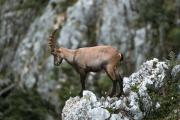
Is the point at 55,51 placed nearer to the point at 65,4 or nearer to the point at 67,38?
the point at 67,38

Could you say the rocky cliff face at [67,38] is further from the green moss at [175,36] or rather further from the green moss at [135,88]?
the green moss at [135,88]

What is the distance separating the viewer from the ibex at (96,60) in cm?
2102

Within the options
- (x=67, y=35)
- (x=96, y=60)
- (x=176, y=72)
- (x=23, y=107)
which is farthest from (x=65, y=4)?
(x=176, y=72)

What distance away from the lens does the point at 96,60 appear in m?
21.4

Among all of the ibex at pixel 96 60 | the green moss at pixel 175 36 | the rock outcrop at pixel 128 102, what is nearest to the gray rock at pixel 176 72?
the rock outcrop at pixel 128 102

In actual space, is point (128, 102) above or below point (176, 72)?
below

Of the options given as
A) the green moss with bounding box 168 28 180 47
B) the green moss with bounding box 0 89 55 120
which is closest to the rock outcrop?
the green moss with bounding box 0 89 55 120

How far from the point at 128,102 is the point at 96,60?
1.82 metres

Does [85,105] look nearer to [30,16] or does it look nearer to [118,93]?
[118,93]

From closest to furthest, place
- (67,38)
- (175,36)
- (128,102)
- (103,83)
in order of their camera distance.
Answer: (128,102) < (175,36) < (103,83) < (67,38)

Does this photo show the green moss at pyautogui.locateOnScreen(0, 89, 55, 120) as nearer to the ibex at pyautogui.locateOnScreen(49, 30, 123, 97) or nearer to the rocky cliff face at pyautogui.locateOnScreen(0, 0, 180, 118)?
the rocky cliff face at pyautogui.locateOnScreen(0, 0, 180, 118)

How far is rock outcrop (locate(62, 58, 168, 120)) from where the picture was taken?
20.3 meters

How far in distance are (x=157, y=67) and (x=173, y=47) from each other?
19693 millimetres

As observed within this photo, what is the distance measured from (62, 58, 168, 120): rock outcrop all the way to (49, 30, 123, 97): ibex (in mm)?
463
